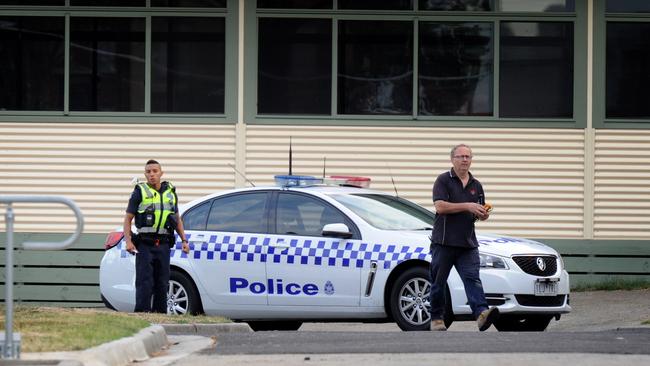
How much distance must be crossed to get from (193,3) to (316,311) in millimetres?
6216

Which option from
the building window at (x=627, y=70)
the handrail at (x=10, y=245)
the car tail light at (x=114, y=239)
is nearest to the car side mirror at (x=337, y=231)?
the car tail light at (x=114, y=239)

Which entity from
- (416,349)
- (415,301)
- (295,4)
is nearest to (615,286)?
(295,4)

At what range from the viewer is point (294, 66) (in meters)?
19.0

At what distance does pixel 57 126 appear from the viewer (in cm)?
1895

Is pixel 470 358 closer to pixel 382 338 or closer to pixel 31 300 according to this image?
pixel 382 338

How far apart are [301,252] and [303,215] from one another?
448mm

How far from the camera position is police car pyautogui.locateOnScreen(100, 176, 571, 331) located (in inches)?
533

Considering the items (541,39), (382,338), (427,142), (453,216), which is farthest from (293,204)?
(541,39)

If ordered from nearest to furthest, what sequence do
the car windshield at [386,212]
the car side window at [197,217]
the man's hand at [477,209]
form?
the man's hand at [477,209] → the car windshield at [386,212] → the car side window at [197,217]

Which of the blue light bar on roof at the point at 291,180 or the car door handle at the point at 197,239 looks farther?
A: the blue light bar on roof at the point at 291,180

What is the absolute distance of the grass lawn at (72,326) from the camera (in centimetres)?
980

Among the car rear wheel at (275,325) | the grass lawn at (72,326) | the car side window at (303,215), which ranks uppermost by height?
the car side window at (303,215)

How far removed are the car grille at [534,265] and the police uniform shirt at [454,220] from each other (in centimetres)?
71

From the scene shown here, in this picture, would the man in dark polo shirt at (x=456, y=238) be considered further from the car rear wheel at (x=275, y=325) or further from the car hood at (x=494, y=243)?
the car rear wheel at (x=275, y=325)
